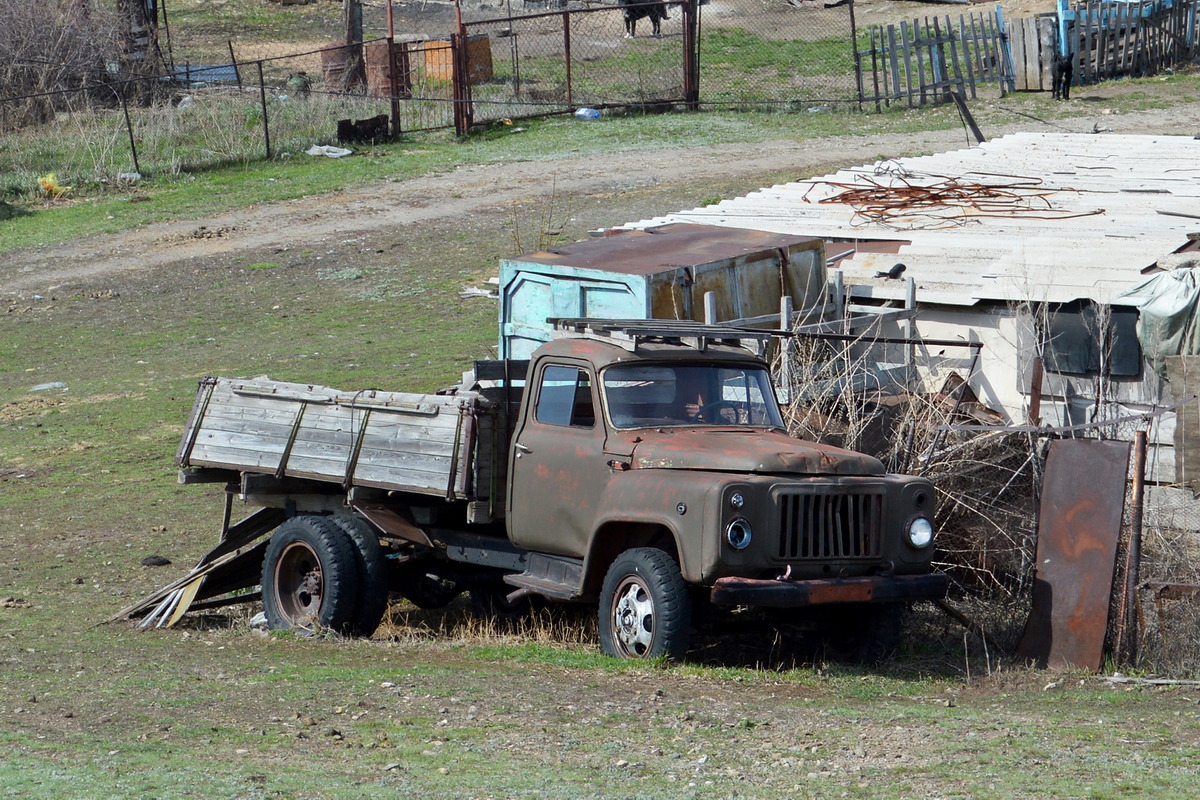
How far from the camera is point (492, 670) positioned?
832 cm

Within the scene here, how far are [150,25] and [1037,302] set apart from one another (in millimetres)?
27064

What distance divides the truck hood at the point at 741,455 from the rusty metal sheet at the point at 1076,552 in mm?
1307

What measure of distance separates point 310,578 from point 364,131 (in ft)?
67.1

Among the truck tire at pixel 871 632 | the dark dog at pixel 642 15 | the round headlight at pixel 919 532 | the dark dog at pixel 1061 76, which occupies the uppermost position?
the dark dog at pixel 642 15

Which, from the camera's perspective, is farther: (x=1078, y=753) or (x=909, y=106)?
(x=909, y=106)

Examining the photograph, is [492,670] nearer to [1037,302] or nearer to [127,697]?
[127,697]

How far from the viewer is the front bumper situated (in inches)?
309

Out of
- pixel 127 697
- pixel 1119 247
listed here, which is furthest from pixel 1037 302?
pixel 127 697

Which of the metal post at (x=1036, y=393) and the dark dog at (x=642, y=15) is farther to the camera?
the dark dog at (x=642, y=15)

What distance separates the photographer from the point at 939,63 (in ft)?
102

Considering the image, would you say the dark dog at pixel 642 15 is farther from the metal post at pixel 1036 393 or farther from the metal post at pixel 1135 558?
the metal post at pixel 1135 558

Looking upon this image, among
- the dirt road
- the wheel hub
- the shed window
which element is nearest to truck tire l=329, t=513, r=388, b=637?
the wheel hub

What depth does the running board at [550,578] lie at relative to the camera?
8.95 metres

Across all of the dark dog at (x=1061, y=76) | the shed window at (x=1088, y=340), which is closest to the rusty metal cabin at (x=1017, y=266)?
the shed window at (x=1088, y=340)
